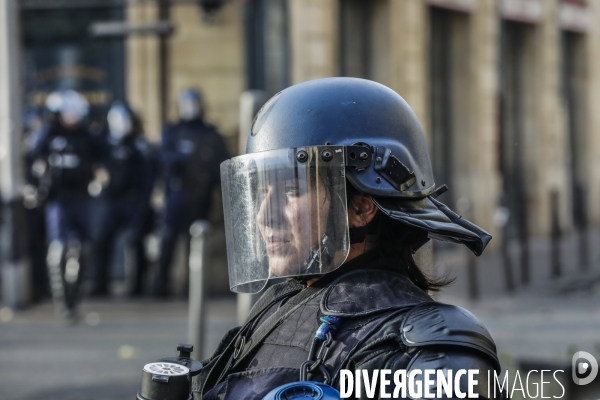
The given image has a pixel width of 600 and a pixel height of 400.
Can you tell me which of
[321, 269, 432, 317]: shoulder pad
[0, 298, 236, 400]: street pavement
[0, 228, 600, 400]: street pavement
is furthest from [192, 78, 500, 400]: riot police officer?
[0, 298, 236, 400]: street pavement

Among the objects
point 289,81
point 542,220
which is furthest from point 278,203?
point 542,220

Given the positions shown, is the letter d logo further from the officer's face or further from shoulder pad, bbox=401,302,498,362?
shoulder pad, bbox=401,302,498,362

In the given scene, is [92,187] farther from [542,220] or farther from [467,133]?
[542,220]

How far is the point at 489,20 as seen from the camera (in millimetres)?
17234

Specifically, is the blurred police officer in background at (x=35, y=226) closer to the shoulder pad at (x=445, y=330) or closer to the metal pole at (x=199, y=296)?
the metal pole at (x=199, y=296)

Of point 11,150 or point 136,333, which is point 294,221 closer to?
point 136,333

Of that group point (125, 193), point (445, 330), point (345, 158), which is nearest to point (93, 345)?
point (125, 193)

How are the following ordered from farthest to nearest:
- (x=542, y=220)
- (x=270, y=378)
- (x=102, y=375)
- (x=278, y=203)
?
1. (x=542, y=220)
2. (x=102, y=375)
3. (x=278, y=203)
4. (x=270, y=378)

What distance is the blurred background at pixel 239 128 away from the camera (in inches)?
321

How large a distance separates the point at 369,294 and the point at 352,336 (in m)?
0.14

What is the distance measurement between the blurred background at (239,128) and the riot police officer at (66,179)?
15 centimetres

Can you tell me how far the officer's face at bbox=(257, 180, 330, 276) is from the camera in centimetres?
214

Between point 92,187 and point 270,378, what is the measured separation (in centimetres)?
870

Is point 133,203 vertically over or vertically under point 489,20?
under
